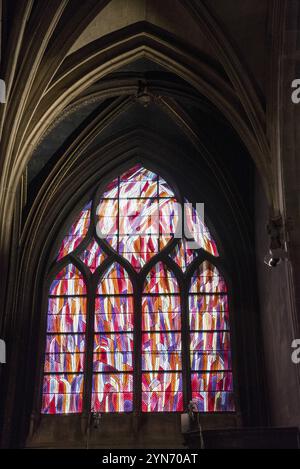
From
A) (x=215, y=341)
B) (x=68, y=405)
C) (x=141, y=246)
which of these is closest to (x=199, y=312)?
(x=215, y=341)

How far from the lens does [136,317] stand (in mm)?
15344

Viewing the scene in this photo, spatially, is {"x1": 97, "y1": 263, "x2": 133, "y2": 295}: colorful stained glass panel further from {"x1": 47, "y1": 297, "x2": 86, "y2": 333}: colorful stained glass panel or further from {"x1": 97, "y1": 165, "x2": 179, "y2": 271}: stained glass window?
{"x1": 47, "y1": 297, "x2": 86, "y2": 333}: colorful stained glass panel

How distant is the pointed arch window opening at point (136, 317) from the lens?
14.7 metres

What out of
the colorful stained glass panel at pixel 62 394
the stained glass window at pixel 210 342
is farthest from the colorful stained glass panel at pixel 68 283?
→ the stained glass window at pixel 210 342

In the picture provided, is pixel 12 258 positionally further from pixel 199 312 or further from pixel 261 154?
pixel 261 154

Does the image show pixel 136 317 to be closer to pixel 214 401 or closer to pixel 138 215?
pixel 214 401

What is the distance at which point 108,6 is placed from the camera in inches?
530

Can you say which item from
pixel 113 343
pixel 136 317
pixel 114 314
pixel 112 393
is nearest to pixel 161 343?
pixel 136 317

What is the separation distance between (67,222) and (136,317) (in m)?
2.71

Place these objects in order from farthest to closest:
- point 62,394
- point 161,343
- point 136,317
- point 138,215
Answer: point 138,215 < point 136,317 < point 161,343 < point 62,394

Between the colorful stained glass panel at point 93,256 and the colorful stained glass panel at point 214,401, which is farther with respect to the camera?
the colorful stained glass panel at point 93,256

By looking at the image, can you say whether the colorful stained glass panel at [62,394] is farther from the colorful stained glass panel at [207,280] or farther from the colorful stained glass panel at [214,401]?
the colorful stained glass panel at [207,280]

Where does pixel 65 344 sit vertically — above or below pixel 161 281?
below

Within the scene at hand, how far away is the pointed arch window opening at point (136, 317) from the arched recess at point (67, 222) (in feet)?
1.09
